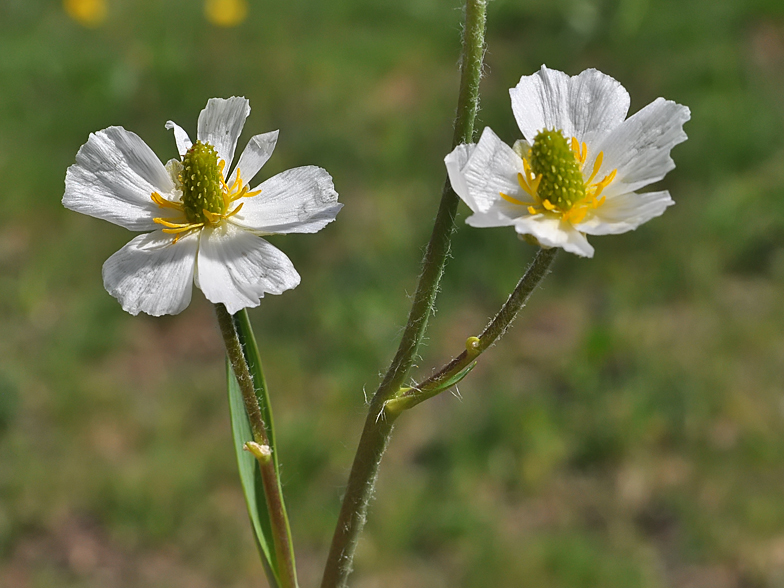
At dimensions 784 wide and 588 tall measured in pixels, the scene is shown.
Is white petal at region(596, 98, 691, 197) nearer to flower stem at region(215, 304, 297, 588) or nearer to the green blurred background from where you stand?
flower stem at region(215, 304, 297, 588)

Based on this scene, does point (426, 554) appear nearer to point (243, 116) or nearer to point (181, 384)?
point (181, 384)

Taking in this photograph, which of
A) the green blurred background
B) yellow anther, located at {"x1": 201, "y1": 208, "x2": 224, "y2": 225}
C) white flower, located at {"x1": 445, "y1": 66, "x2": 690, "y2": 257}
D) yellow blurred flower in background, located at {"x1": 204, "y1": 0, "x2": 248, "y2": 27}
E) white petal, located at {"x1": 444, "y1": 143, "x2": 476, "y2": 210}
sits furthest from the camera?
yellow blurred flower in background, located at {"x1": 204, "y1": 0, "x2": 248, "y2": 27}

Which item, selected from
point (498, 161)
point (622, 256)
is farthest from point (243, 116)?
point (622, 256)

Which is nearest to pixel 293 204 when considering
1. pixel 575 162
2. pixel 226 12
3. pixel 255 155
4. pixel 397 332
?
pixel 255 155

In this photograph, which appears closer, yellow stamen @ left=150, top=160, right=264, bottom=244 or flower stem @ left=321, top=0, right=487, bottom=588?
flower stem @ left=321, top=0, right=487, bottom=588

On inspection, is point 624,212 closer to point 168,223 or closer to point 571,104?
point 571,104

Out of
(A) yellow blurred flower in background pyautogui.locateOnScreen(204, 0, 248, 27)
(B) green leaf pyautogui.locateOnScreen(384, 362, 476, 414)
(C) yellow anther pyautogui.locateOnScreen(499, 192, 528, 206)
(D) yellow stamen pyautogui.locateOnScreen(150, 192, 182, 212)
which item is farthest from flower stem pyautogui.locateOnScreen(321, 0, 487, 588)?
(A) yellow blurred flower in background pyautogui.locateOnScreen(204, 0, 248, 27)

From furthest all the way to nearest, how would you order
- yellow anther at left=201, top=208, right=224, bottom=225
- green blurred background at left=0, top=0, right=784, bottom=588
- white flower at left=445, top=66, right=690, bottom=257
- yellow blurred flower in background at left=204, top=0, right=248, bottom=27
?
1. yellow blurred flower in background at left=204, top=0, right=248, bottom=27
2. green blurred background at left=0, top=0, right=784, bottom=588
3. yellow anther at left=201, top=208, right=224, bottom=225
4. white flower at left=445, top=66, right=690, bottom=257
